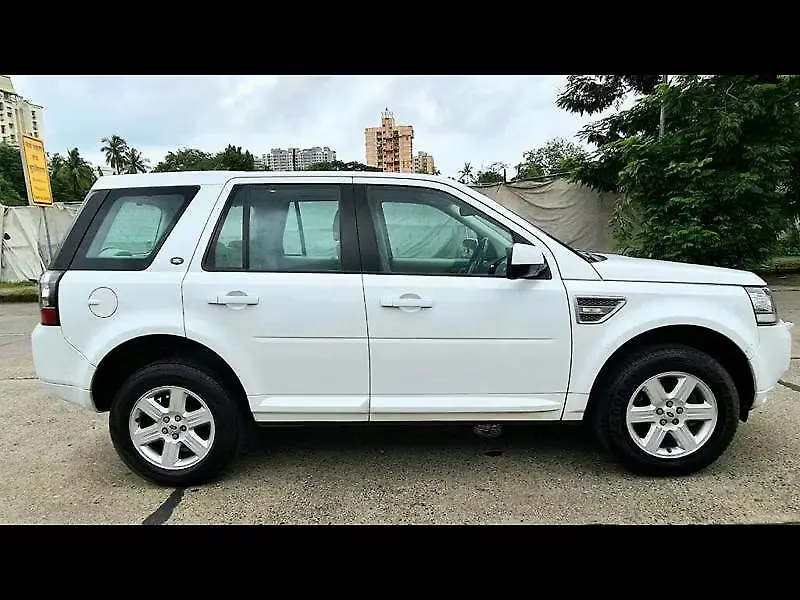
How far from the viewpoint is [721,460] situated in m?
3.50

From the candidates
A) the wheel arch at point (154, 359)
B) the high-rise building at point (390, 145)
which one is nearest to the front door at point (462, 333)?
the wheel arch at point (154, 359)

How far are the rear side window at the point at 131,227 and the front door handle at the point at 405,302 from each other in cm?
135

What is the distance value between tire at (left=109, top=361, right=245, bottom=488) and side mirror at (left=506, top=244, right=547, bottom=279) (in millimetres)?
1820

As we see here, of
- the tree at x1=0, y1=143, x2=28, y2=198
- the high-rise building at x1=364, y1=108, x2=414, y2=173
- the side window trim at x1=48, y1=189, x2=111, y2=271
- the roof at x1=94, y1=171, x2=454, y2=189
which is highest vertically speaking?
the tree at x1=0, y1=143, x2=28, y2=198

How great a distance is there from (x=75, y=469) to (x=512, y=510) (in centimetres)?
283

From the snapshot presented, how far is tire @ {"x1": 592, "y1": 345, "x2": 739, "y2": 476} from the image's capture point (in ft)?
10.4

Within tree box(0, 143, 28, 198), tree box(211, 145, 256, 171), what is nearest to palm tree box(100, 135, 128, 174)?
tree box(0, 143, 28, 198)

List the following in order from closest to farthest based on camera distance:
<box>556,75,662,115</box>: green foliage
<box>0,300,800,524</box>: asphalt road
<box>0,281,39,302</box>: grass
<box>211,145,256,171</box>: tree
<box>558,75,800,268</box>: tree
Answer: <box>0,300,800,524</box>: asphalt road → <box>558,75,800,268</box>: tree → <box>0,281,39,302</box>: grass → <box>556,75,662,115</box>: green foliage → <box>211,145,256,171</box>: tree

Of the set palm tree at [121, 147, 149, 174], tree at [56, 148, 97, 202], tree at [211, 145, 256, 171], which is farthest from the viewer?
palm tree at [121, 147, 149, 174]

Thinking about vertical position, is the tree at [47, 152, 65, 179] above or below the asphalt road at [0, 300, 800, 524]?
above

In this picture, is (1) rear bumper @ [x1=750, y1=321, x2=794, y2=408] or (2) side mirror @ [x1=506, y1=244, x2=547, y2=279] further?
(1) rear bumper @ [x1=750, y1=321, x2=794, y2=408]

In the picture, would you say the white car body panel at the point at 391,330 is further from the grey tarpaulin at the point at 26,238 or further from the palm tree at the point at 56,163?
the palm tree at the point at 56,163

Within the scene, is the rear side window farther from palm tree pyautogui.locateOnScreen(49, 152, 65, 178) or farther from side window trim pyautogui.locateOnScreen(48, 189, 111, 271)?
palm tree pyautogui.locateOnScreen(49, 152, 65, 178)
